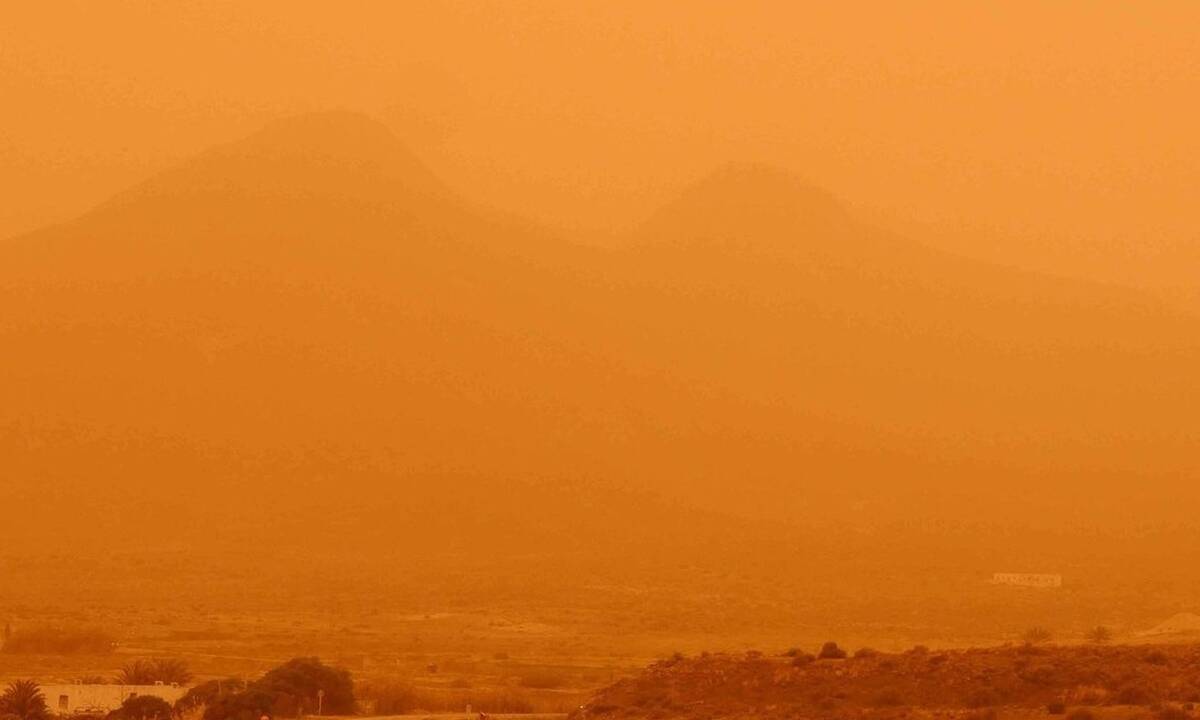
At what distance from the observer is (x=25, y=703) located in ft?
100

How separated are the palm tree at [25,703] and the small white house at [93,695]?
626 mm

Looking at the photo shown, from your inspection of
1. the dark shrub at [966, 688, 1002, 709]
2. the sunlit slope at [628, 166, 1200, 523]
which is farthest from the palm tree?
the sunlit slope at [628, 166, 1200, 523]

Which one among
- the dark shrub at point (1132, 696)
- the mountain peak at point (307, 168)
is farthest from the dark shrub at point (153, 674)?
the mountain peak at point (307, 168)

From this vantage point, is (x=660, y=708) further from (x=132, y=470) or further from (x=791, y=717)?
(x=132, y=470)

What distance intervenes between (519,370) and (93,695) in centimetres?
8667

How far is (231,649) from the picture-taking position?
4703cm

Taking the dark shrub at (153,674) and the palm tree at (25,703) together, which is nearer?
the palm tree at (25,703)

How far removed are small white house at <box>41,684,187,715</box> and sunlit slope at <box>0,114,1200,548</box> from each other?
56193mm

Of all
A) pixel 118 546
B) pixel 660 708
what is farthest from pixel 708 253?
pixel 660 708

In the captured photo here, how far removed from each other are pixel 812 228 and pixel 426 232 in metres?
37.6

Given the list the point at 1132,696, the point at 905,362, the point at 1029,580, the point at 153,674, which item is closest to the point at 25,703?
the point at 153,674

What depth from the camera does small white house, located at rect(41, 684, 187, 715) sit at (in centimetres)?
3200

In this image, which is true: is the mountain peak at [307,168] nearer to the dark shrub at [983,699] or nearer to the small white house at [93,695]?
the small white house at [93,695]

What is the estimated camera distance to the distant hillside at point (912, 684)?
21.8m
